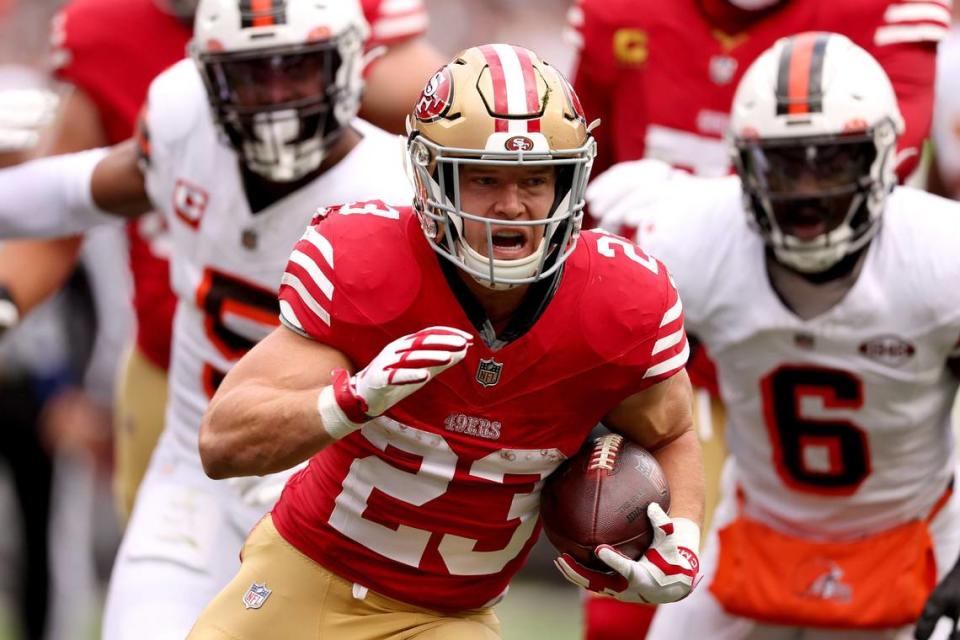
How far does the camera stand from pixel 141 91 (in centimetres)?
596

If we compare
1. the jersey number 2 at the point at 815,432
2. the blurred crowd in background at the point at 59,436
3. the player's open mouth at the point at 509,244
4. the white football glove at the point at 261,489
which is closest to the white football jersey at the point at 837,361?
the jersey number 2 at the point at 815,432

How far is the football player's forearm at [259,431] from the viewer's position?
339 cm

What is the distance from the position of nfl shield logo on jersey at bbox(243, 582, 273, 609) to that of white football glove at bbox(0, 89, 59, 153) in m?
2.06

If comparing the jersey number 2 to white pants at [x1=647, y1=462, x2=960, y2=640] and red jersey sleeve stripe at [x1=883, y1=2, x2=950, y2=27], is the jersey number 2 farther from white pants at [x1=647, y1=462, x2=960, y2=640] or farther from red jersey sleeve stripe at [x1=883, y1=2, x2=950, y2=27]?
red jersey sleeve stripe at [x1=883, y1=2, x2=950, y2=27]

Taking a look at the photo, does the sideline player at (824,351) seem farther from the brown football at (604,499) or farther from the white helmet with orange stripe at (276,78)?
the brown football at (604,499)

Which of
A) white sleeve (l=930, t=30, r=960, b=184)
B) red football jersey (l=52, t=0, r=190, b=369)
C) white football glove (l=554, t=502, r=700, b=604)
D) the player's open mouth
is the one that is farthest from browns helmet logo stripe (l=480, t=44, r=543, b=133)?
white sleeve (l=930, t=30, r=960, b=184)

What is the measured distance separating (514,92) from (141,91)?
2528mm

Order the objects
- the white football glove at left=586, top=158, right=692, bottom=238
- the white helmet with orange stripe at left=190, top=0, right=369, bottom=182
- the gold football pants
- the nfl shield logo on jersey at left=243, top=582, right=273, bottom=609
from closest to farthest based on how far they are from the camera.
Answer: the nfl shield logo on jersey at left=243, top=582, right=273, bottom=609 → the white helmet with orange stripe at left=190, top=0, right=369, bottom=182 → the white football glove at left=586, top=158, right=692, bottom=238 → the gold football pants

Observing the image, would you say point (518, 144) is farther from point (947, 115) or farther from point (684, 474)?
point (947, 115)

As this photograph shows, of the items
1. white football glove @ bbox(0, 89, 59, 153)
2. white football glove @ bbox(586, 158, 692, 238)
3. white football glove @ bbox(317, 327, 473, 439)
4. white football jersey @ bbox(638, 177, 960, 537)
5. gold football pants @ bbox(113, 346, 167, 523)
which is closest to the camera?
white football glove @ bbox(317, 327, 473, 439)

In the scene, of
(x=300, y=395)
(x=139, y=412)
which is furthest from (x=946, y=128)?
(x=300, y=395)

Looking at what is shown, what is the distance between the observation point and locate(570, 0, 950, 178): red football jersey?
5.54 meters

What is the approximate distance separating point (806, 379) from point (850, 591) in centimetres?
50

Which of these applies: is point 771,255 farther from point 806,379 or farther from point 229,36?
point 229,36
